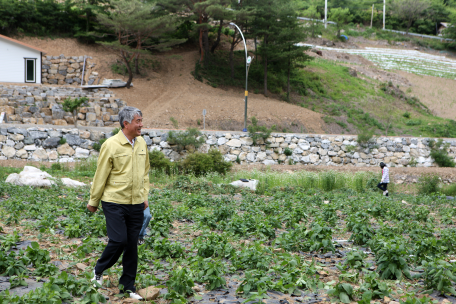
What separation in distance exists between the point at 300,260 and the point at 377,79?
42039 millimetres

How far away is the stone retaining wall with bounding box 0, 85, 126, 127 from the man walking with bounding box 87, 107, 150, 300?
1946cm

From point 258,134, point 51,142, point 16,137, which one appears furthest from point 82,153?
point 258,134

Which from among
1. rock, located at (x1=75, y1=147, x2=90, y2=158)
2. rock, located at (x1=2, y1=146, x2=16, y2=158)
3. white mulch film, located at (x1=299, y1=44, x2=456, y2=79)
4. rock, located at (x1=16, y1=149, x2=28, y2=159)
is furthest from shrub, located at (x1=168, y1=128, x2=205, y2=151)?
white mulch film, located at (x1=299, y1=44, x2=456, y2=79)

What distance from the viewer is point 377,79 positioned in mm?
42562

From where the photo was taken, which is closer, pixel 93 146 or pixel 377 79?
pixel 93 146

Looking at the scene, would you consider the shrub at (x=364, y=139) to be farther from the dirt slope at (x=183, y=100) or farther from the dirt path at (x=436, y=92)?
the dirt path at (x=436, y=92)

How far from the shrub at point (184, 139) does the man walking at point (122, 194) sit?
15.7 meters

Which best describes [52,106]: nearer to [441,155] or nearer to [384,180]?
[384,180]

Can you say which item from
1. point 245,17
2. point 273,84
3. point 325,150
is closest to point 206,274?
point 325,150

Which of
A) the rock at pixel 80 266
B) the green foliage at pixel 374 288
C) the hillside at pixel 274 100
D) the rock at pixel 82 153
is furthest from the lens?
the hillside at pixel 274 100

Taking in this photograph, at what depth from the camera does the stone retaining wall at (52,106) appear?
69.9ft

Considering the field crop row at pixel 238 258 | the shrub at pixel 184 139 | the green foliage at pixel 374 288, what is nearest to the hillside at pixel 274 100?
the shrub at pixel 184 139

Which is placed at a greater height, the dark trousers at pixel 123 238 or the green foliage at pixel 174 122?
the dark trousers at pixel 123 238

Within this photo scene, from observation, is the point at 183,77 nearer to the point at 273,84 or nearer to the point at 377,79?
the point at 273,84
